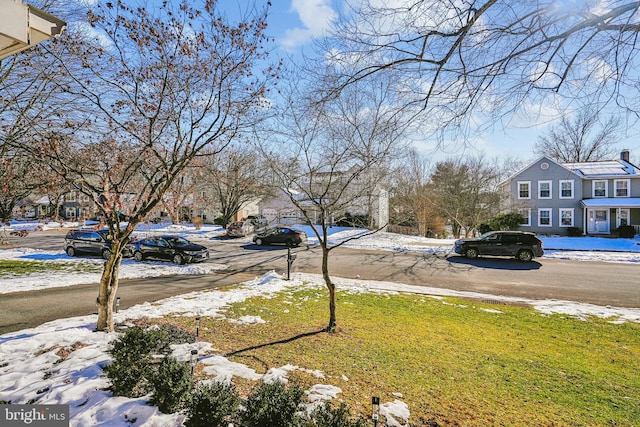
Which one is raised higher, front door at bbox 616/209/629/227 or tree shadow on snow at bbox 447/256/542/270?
front door at bbox 616/209/629/227

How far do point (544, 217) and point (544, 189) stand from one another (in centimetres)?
262

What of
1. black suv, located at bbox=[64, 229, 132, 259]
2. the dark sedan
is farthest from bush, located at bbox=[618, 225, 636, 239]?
black suv, located at bbox=[64, 229, 132, 259]

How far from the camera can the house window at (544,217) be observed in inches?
1160

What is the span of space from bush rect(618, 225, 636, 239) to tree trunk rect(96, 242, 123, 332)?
113 feet

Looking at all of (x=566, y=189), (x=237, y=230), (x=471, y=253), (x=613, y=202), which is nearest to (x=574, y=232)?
(x=613, y=202)

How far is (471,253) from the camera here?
1838 cm

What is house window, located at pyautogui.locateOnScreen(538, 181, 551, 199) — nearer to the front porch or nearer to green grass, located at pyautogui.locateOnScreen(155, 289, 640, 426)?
the front porch

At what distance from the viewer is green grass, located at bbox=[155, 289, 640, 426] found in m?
4.22

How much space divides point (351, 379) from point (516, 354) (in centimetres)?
365

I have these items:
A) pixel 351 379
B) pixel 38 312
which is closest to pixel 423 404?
pixel 351 379

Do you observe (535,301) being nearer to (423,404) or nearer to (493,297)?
(493,297)

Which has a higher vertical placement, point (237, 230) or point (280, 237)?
→ point (237, 230)

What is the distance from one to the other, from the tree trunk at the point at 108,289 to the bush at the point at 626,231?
34459 mm

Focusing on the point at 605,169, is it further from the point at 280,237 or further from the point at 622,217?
the point at 280,237
